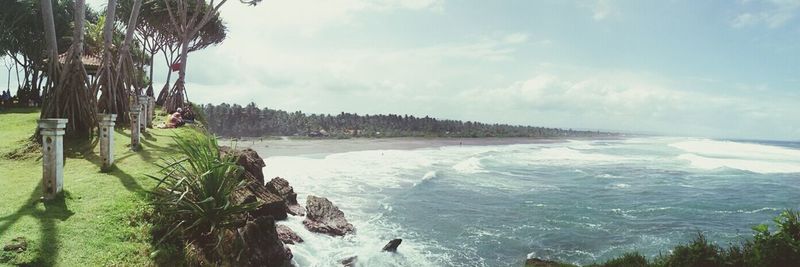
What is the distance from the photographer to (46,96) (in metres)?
11.6

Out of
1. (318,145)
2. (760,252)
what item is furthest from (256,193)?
(318,145)

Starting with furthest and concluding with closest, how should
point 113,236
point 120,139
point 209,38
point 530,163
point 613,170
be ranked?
point 530,163
point 613,170
point 209,38
point 120,139
point 113,236

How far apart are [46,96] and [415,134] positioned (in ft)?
283

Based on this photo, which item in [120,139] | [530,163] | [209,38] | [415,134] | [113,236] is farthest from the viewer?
[415,134]

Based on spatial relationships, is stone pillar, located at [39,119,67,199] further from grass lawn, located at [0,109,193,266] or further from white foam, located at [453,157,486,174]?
white foam, located at [453,157,486,174]

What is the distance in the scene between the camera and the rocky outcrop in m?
9.13

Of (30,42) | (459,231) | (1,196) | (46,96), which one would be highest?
(30,42)

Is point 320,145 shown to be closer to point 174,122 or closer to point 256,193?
point 174,122

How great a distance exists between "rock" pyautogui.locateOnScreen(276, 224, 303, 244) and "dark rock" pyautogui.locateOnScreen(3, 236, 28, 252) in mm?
5740

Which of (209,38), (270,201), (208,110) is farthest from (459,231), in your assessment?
(208,110)

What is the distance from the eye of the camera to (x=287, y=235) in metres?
11.5

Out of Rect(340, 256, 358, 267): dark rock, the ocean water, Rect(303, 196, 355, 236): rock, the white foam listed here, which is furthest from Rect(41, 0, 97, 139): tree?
the white foam

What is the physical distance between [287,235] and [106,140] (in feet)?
14.5

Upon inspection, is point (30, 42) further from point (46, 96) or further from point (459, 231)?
point (459, 231)
